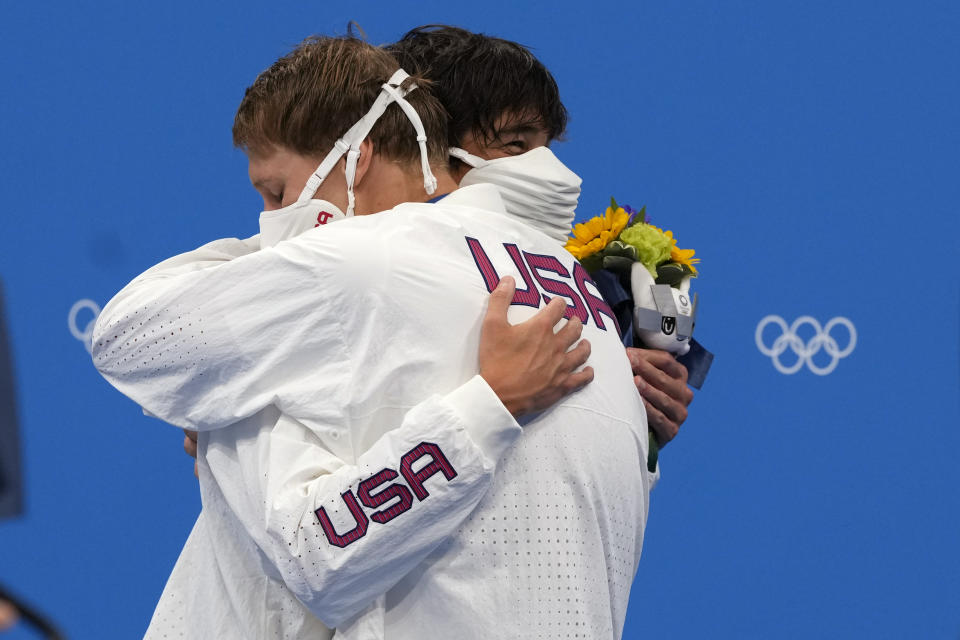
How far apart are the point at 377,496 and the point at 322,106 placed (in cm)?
53

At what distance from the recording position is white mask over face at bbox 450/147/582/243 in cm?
172

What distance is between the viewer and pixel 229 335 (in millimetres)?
1301

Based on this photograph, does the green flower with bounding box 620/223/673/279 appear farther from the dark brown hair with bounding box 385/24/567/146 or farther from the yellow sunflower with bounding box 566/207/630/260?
the dark brown hair with bounding box 385/24/567/146

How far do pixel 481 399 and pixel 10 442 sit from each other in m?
0.65

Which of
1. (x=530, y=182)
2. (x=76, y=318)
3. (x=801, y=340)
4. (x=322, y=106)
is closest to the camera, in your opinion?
(x=322, y=106)

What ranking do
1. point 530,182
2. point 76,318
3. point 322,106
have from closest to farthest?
point 322,106 → point 530,182 → point 76,318

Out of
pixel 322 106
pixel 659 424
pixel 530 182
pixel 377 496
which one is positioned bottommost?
pixel 659 424

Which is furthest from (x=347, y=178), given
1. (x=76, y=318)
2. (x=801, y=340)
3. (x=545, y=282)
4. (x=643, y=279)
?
(x=801, y=340)

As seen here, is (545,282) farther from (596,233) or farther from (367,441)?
(596,233)

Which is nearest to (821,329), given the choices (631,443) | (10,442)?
(631,443)

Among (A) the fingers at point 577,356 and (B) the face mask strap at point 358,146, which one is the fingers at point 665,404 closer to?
(A) the fingers at point 577,356

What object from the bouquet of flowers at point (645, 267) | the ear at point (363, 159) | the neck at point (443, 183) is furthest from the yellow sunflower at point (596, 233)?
the ear at point (363, 159)

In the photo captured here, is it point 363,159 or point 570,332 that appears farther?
point 363,159

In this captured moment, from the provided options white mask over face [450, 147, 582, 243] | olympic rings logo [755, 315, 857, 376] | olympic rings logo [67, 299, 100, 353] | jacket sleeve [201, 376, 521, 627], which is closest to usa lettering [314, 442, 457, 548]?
jacket sleeve [201, 376, 521, 627]
